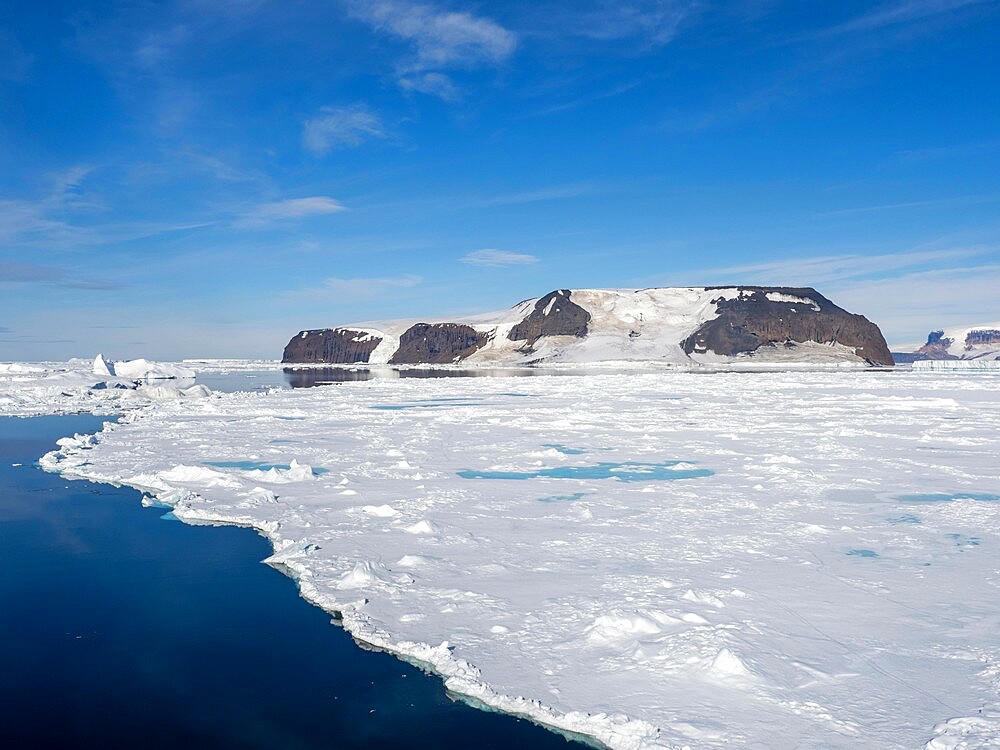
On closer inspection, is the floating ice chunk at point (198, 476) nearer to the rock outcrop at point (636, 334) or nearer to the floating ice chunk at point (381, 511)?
the floating ice chunk at point (381, 511)

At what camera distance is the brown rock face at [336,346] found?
418ft

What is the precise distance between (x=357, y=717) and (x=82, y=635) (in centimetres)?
259

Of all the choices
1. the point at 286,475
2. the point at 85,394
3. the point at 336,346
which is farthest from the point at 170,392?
the point at 336,346

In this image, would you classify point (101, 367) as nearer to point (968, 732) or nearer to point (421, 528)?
point (421, 528)

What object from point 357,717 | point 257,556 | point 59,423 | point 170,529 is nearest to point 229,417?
point 59,423

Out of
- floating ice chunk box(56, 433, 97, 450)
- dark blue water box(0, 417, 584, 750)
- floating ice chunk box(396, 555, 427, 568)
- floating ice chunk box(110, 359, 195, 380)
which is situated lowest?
dark blue water box(0, 417, 584, 750)

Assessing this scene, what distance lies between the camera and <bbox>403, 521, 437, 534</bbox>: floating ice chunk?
317 inches

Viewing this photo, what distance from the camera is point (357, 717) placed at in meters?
4.38

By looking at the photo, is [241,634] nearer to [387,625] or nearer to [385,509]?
[387,625]

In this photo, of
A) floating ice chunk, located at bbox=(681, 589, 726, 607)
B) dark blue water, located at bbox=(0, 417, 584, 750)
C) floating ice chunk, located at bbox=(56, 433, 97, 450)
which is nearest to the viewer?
dark blue water, located at bbox=(0, 417, 584, 750)

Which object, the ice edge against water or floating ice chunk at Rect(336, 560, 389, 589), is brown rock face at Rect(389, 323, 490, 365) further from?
the ice edge against water

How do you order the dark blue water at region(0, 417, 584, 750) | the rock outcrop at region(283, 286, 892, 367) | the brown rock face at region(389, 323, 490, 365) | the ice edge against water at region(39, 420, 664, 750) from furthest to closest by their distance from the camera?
the brown rock face at region(389, 323, 490, 365) → the rock outcrop at region(283, 286, 892, 367) → the dark blue water at region(0, 417, 584, 750) → the ice edge against water at region(39, 420, 664, 750)

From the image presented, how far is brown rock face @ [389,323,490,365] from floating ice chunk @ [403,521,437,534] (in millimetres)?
104418

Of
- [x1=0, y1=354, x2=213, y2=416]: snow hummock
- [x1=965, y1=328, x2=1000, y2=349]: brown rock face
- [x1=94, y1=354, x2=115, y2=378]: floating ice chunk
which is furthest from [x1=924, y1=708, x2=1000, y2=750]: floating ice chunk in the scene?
[x1=965, y1=328, x2=1000, y2=349]: brown rock face
